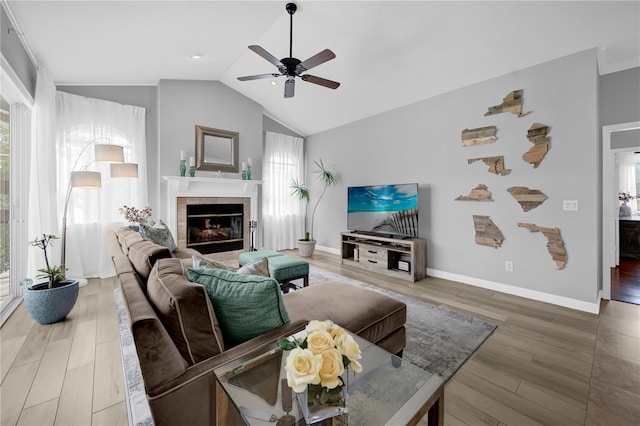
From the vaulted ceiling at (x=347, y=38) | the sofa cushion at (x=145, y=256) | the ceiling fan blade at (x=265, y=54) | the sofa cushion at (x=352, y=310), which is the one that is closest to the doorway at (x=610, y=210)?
the vaulted ceiling at (x=347, y=38)

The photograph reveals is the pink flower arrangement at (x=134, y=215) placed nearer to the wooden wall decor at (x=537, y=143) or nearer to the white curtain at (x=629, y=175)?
the wooden wall decor at (x=537, y=143)

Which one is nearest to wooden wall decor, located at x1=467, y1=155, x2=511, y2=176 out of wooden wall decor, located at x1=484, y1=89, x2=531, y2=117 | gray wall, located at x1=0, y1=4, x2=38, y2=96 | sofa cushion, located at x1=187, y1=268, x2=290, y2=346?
wooden wall decor, located at x1=484, y1=89, x2=531, y2=117

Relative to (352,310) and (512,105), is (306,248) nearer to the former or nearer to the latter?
(352,310)

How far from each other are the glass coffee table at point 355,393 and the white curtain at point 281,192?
15.8ft

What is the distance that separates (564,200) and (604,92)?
1398mm

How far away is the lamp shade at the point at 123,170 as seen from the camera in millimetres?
3652

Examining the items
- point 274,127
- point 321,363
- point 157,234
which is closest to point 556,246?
point 321,363

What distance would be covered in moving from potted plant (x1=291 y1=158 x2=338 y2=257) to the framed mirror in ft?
5.01

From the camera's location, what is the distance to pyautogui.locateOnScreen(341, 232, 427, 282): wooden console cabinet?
4.00m

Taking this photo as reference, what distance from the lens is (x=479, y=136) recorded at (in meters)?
3.66

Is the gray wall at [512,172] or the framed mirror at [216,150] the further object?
the framed mirror at [216,150]

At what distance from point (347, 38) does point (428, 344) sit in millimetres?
3545

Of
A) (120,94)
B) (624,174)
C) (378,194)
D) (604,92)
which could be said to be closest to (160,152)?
(120,94)

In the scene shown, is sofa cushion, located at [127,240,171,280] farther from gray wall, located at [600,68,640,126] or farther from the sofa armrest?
gray wall, located at [600,68,640,126]
